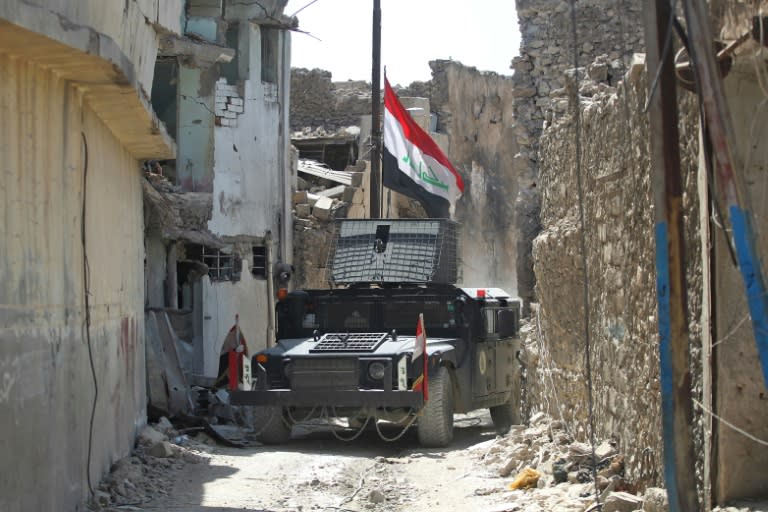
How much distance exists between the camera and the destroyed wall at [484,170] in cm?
3603

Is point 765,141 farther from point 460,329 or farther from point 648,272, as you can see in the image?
point 460,329

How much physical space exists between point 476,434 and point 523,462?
3.91m

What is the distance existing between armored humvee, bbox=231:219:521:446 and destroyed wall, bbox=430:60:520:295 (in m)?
21.6

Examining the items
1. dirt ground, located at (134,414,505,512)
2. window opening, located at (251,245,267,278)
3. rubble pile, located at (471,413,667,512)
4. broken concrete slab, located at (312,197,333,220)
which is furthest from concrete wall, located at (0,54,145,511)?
broken concrete slab, located at (312,197,333,220)

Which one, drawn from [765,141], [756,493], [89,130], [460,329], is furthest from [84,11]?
[460,329]

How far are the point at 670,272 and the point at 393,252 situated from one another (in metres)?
8.33

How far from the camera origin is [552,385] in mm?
10117

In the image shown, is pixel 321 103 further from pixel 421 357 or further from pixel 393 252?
pixel 421 357

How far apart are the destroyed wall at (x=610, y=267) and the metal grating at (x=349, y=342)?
1.95 meters

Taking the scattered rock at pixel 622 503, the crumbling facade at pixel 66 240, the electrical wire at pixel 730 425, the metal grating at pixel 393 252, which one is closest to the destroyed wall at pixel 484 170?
the metal grating at pixel 393 252

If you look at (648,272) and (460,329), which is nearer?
(648,272)

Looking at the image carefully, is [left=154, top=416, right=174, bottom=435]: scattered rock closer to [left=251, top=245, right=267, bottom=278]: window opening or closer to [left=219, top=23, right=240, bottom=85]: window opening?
[left=251, top=245, right=267, bottom=278]: window opening

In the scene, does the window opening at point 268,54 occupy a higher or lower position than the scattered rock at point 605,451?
higher

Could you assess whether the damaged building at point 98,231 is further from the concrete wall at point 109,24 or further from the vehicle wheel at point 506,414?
the vehicle wheel at point 506,414
